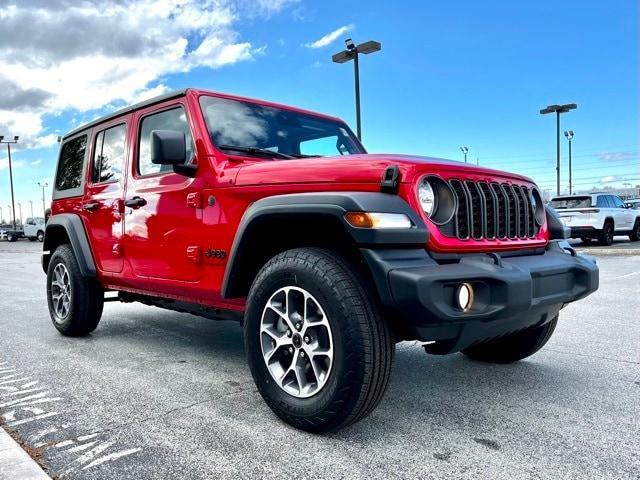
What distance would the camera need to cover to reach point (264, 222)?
2881 millimetres

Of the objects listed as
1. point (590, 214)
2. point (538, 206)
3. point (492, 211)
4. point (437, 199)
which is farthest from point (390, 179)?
point (590, 214)

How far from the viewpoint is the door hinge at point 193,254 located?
337cm

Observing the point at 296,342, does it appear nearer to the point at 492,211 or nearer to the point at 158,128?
the point at 492,211

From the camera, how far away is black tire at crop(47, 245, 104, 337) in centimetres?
477

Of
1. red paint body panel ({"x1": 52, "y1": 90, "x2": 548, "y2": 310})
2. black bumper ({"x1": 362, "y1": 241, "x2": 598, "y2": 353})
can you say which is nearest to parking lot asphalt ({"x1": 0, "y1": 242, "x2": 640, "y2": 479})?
black bumper ({"x1": 362, "y1": 241, "x2": 598, "y2": 353})

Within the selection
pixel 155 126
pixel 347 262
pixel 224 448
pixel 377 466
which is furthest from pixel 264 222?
pixel 155 126

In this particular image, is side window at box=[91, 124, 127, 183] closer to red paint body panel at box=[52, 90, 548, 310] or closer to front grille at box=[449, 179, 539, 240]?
red paint body panel at box=[52, 90, 548, 310]

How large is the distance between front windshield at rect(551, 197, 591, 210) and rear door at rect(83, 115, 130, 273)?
1439 centimetres

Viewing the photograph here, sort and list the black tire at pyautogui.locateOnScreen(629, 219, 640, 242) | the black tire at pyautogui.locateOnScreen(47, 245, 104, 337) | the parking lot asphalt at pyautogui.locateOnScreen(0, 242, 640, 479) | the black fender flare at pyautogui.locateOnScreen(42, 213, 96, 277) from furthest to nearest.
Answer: the black tire at pyautogui.locateOnScreen(629, 219, 640, 242) → the black tire at pyautogui.locateOnScreen(47, 245, 104, 337) → the black fender flare at pyautogui.locateOnScreen(42, 213, 96, 277) → the parking lot asphalt at pyautogui.locateOnScreen(0, 242, 640, 479)

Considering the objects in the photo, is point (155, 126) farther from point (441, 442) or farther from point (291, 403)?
point (441, 442)

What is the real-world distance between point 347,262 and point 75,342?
3.27m

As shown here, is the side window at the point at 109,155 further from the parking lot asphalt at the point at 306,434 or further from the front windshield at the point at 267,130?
the parking lot asphalt at the point at 306,434

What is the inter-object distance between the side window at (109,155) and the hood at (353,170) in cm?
180

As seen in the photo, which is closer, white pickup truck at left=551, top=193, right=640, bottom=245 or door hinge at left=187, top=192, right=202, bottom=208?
door hinge at left=187, top=192, right=202, bottom=208
